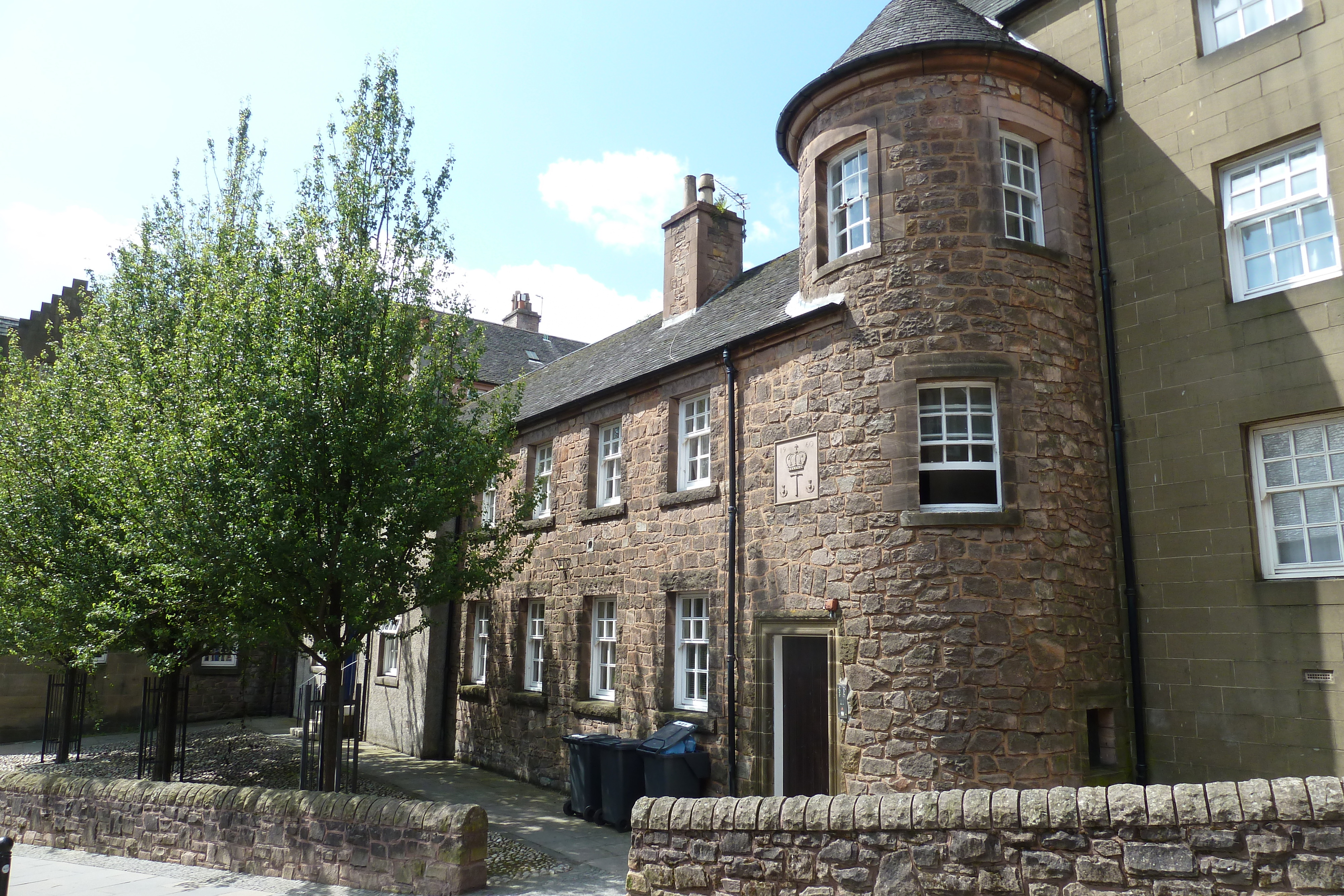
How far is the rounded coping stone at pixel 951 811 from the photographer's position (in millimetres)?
6133

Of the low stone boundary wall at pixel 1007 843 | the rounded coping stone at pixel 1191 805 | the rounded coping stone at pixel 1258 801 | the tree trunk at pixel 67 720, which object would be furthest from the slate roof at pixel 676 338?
the tree trunk at pixel 67 720

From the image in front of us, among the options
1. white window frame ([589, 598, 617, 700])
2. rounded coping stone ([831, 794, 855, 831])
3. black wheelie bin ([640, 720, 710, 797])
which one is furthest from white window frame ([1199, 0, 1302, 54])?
white window frame ([589, 598, 617, 700])

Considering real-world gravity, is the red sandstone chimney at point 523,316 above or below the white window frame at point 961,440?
above

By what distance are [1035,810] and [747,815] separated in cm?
219

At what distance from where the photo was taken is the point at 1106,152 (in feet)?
35.2

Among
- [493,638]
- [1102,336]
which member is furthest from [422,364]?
[1102,336]

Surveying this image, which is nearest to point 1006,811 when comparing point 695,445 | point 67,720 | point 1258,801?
point 1258,801

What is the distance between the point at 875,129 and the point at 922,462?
158 inches

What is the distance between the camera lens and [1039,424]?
9719 millimetres

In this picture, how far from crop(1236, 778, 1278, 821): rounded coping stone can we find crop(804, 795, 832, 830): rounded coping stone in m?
2.68

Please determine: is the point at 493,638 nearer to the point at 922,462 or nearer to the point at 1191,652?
the point at 922,462

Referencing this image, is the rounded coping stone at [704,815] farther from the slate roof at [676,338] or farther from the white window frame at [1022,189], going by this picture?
the white window frame at [1022,189]

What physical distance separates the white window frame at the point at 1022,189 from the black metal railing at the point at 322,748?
9.69m

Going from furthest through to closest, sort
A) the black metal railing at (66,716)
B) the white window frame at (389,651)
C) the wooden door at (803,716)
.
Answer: the white window frame at (389,651) → the black metal railing at (66,716) → the wooden door at (803,716)
